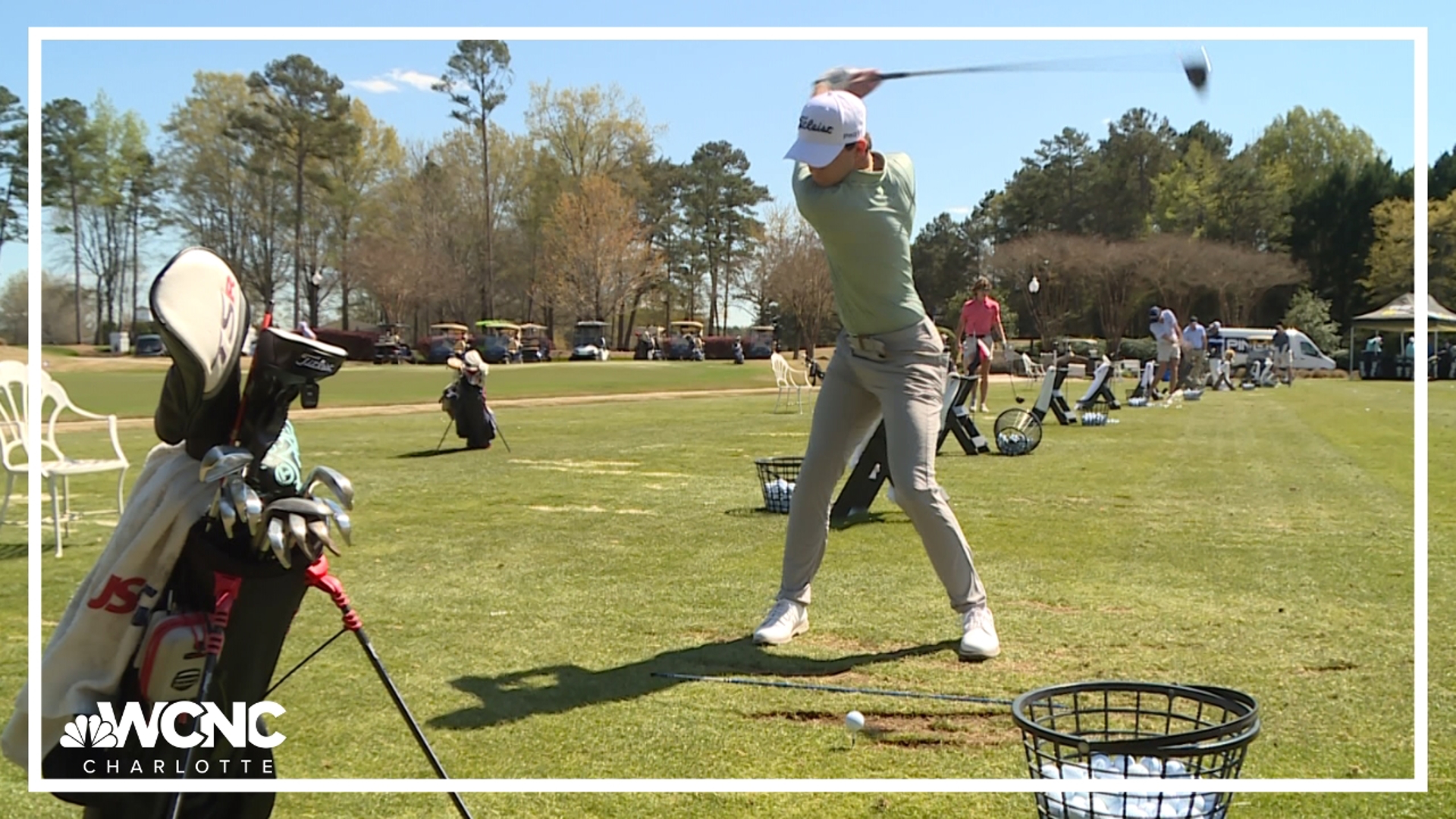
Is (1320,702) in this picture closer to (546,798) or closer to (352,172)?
(546,798)

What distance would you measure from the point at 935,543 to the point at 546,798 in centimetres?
210

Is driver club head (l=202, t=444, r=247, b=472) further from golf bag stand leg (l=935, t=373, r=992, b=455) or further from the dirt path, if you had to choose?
the dirt path

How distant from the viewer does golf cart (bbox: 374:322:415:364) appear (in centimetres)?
3095

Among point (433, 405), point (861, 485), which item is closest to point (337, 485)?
point (861, 485)

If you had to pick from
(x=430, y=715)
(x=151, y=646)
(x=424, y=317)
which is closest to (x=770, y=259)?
(x=430, y=715)

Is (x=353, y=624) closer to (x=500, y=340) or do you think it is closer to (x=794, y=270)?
(x=794, y=270)

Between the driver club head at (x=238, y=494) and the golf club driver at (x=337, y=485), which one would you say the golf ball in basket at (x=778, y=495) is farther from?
the driver club head at (x=238, y=494)

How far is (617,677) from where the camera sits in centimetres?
455

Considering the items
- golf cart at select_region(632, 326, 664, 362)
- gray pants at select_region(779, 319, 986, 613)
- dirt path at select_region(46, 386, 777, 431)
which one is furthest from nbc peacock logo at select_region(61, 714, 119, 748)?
golf cart at select_region(632, 326, 664, 362)

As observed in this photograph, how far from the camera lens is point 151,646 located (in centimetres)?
271

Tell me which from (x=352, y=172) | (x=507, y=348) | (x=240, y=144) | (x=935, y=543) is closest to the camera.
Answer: (x=935, y=543)

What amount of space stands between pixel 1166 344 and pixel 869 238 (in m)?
20.6

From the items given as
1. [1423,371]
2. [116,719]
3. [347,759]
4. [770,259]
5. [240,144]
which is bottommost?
[347,759]

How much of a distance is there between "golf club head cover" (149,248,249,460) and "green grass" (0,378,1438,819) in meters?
1.27
